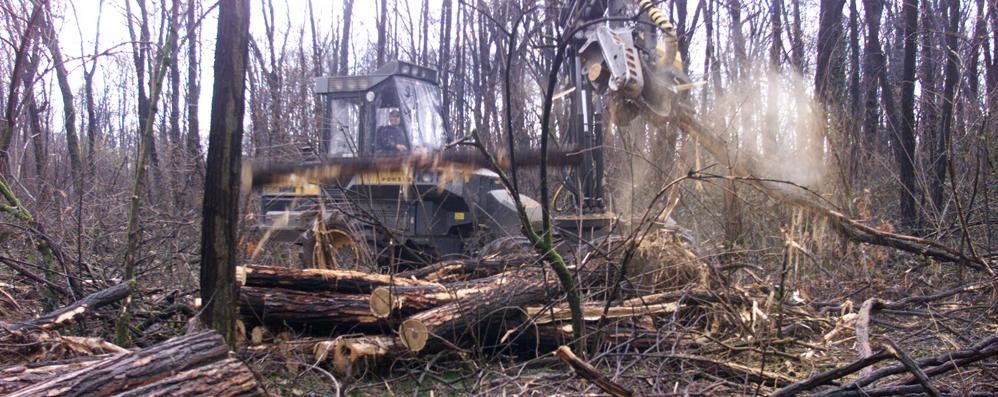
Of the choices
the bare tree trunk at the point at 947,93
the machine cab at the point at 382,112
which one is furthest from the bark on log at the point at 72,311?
the bare tree trunk at the point at 947,93

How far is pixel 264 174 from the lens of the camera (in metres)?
4.68

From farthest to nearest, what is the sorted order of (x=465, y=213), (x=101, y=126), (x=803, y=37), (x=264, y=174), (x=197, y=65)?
(x=101, y=126), (x=197, y=65), (x=803, y=37), (x=465, y=213), (x=264, y=174)

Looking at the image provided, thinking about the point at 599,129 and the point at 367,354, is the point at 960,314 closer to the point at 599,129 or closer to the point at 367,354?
the point at 599,129

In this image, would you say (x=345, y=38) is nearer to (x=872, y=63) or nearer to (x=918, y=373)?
(x=872, y=63)

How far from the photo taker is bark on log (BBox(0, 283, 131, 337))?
4578 mm

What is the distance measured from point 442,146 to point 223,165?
294cm

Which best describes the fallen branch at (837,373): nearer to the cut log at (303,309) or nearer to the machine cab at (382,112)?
the cut log at (303,309)

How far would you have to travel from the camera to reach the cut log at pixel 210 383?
3330mm

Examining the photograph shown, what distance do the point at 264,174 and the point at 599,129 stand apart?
447 centimetres

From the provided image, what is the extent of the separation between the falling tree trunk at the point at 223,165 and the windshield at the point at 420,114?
17.0 feet

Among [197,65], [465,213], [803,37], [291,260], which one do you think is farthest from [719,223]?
[197,65]

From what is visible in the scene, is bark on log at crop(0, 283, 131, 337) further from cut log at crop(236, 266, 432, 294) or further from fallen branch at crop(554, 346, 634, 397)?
fallen branch at crop(554, 346, 634, 397)

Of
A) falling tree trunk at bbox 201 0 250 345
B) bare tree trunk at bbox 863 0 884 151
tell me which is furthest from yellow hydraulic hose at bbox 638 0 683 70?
bare tree trunk at bbox 863 0 884 151

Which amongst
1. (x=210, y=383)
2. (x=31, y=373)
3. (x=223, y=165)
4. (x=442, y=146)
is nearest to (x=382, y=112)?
(x=442, y=146)
